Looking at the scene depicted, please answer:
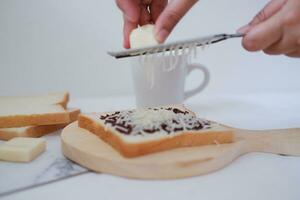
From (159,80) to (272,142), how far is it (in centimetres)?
45

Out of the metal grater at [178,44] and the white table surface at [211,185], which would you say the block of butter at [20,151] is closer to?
the white table surface at [211,185]

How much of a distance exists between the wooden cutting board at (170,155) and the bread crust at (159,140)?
0.04ft

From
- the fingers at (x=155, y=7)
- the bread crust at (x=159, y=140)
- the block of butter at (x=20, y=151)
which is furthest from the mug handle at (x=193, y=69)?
the block of butter at (x=20, y=151)

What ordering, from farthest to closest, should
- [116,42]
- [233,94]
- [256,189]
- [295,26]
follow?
[116,42], [233,94], [295,26], [256,189]

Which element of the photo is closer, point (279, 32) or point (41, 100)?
point (279, 32)

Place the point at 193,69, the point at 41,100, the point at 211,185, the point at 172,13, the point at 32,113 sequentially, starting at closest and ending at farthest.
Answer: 1. the point at 211,185
2. the point at 172,13
3. the point at 32,113
4. the point at 41,100
5. the point at 193,69

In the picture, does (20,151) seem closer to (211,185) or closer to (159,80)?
(211,185)

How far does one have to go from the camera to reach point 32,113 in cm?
111

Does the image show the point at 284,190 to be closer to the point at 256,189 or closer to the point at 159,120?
the point at 256,189

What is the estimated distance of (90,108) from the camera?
1466mm

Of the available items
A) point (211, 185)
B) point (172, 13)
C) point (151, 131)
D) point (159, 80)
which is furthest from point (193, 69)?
point (211, 185)

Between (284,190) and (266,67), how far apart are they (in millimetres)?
1222

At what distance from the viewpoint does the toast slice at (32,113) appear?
1.09 meters

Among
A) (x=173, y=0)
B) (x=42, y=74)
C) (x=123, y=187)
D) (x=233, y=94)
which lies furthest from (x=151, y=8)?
(x=123, y=187)
